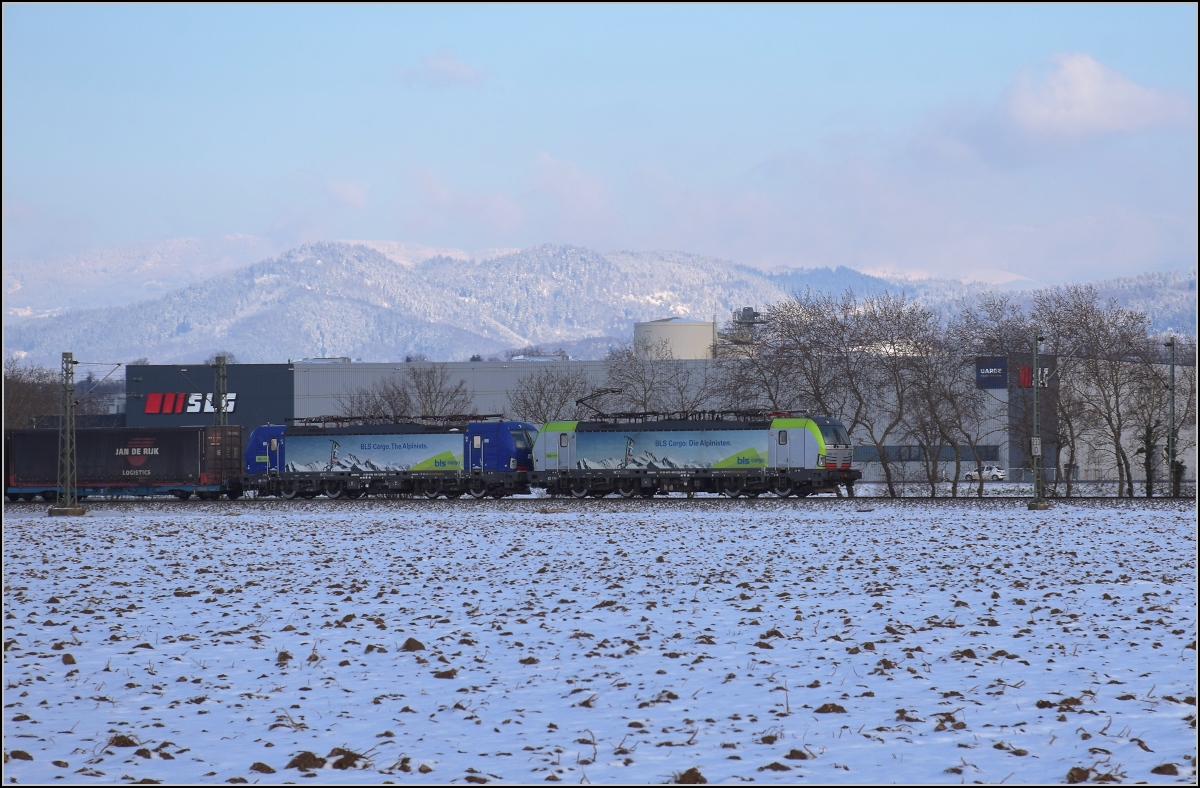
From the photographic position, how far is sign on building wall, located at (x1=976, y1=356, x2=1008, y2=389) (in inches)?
2459

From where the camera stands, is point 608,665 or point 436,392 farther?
point 436,392

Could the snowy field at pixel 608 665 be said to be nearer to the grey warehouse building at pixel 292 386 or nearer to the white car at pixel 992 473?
the white car at pixel 992 473

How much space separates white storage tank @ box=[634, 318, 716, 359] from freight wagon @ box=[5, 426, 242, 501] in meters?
60.4

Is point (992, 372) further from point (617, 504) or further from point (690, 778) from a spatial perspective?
point (690, 778)

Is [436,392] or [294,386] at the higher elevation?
[294,386]

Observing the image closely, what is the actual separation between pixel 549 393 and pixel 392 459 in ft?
127

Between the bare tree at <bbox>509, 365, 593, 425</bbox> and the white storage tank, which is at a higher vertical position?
the white storage tank

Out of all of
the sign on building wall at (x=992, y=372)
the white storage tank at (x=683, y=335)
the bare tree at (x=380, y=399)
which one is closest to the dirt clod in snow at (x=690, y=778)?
the sign on building wall at (x=992, y=372)

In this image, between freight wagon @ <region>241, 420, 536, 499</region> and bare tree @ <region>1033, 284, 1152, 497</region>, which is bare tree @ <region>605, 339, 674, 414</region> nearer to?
freight wagon @ <region>241, 420, 536, 499</region>

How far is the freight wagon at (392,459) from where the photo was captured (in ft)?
179

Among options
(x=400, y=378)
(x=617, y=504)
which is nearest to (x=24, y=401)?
(x=400, y=378)

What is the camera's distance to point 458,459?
54594 millimetres

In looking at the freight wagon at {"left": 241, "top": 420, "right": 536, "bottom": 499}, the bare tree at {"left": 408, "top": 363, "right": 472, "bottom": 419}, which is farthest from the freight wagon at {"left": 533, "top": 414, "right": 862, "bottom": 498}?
the bare tree at {"left": 408, "top": 363, "right": 472, "bottom": 419}

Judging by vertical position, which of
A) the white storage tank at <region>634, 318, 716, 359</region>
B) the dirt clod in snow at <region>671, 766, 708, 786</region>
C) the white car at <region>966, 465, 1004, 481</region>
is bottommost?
the white car at <region>966, 465, 1004, 481</region>
